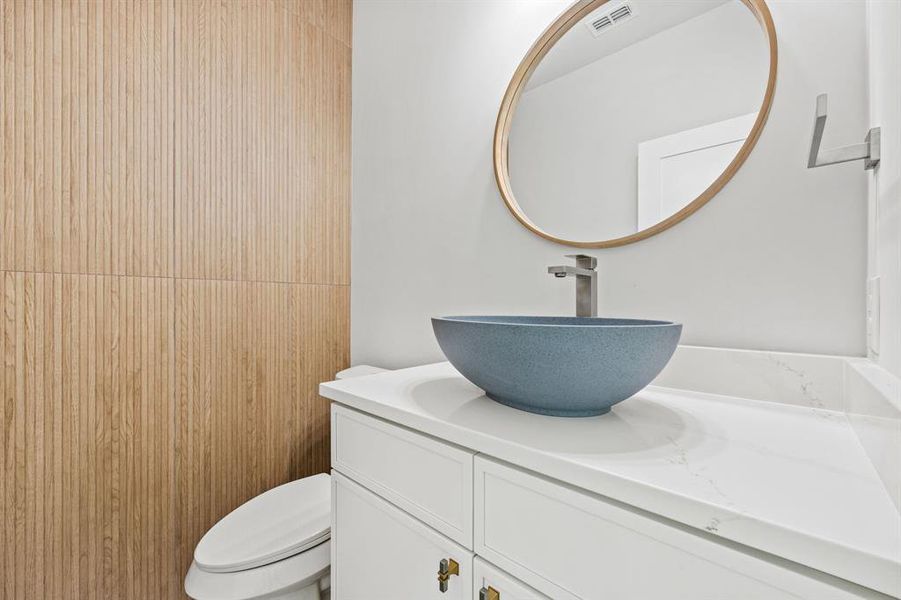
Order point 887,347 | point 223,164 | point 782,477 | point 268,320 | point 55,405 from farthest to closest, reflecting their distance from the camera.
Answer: point 268,320 → point 223,164 → point 55,405 → point 887,347 → point 782,477

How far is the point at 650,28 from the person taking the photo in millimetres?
920

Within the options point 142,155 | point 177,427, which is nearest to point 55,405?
point 177,427

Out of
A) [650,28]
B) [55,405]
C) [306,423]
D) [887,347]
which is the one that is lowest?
[306,423]

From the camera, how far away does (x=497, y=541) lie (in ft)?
1.75

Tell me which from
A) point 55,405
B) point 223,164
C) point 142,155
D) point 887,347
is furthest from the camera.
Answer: point 223,164

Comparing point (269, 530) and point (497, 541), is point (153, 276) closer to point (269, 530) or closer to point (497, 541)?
point (269, 530)

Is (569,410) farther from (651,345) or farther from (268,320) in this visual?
(268,320)

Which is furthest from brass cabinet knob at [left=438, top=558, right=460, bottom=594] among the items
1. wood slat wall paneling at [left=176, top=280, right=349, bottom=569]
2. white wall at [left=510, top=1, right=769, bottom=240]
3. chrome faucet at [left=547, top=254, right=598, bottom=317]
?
wood slat wall paneling at [left=176, top=280, right=349, bottom=569]

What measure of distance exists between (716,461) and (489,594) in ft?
1.09

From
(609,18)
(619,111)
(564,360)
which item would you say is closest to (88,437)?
(564,360)

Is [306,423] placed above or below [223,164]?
below

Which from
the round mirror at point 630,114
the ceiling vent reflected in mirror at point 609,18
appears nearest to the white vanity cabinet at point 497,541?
the round mirror at point 630,114

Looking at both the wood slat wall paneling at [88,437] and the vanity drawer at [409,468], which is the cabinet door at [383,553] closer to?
the vanity drawer at [409,468]

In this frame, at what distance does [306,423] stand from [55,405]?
73 cm
